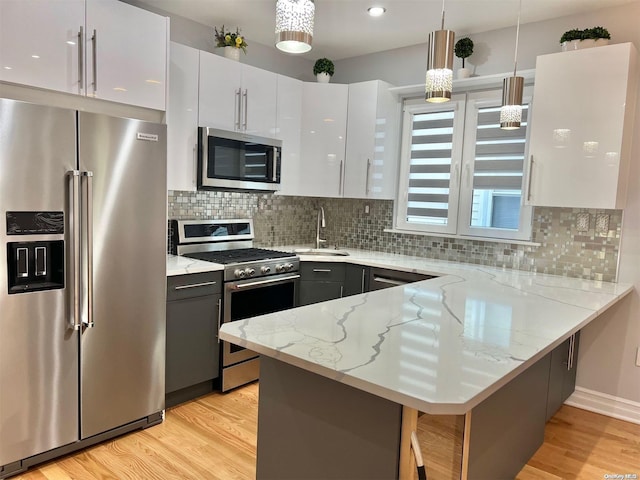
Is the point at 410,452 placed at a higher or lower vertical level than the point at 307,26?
lower

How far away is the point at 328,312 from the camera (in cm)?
202

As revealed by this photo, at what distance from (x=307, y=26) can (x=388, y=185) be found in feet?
8.45

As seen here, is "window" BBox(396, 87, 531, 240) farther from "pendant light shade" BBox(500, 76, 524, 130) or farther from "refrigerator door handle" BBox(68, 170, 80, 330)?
"refrigerator door handle" BBox(68, 170, 80, 330)

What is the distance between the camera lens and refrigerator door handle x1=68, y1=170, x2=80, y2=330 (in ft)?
7.56

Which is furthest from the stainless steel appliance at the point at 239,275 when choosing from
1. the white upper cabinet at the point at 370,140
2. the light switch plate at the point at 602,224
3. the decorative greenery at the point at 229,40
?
the light switch plate at the point at 602,224

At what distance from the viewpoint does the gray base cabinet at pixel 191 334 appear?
2.95 metres

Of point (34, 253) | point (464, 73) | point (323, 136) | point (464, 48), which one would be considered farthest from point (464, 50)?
point (34, 253)

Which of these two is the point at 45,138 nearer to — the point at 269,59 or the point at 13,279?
the point at 13,279

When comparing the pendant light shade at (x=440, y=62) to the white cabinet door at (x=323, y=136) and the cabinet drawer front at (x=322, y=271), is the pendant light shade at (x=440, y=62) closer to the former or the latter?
the cabinet drawer front at (x=322, y=271)

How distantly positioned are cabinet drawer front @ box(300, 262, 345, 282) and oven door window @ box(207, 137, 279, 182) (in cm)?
75

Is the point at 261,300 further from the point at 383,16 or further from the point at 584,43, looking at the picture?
the point at 584,43

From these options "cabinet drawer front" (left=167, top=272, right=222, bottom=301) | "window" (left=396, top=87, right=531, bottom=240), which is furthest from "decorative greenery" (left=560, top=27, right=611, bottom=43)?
"cabinet drawer front" (left=167, top=272, right=222, bottom=301)

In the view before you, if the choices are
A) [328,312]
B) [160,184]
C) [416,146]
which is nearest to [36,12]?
[160,184]

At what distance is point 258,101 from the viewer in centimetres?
363
